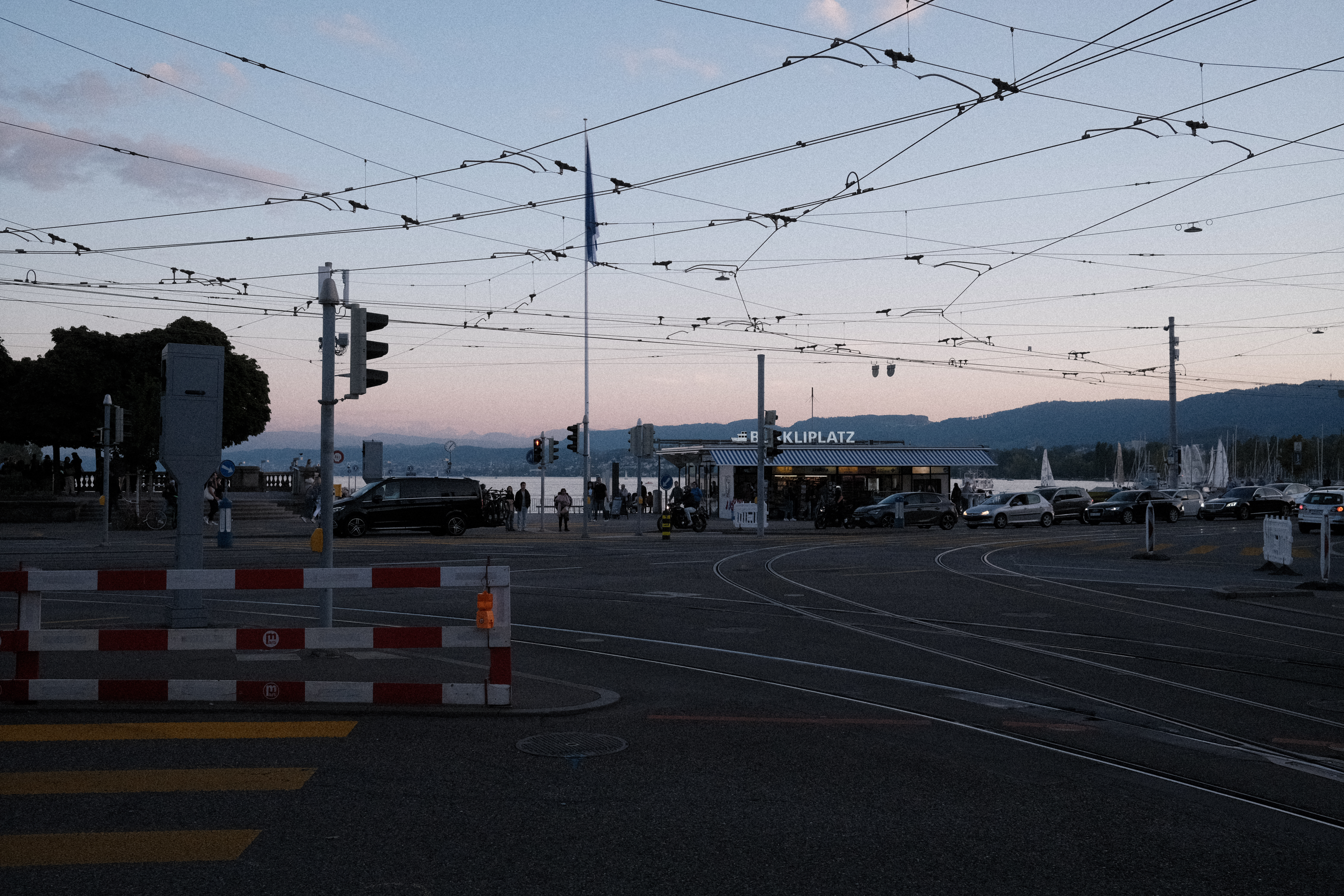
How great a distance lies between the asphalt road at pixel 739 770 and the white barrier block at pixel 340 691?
33 centimetres

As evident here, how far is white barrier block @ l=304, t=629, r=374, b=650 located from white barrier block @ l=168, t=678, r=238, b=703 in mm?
629

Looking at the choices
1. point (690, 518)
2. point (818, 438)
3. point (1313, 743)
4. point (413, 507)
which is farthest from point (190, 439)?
point (818, 438)

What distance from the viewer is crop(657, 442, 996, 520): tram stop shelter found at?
57562 mm

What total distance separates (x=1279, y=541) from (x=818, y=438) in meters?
46.4

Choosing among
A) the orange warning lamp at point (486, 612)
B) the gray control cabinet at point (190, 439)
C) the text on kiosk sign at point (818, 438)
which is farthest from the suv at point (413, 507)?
the text on kiosk sign at point (818, 438)

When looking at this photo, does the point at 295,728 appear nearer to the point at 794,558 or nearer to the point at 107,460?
the point at 794,558

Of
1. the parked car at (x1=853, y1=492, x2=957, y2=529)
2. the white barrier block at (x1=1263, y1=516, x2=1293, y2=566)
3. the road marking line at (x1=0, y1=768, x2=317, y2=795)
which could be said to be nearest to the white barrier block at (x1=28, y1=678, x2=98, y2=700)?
the road marking line at (x1=0, y1=768, x2=317, y2=795)

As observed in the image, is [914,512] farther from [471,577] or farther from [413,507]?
[471,577]

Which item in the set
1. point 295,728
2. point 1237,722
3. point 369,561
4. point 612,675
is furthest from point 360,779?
point 369,561

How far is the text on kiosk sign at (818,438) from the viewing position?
6625cm

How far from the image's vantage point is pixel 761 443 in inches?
1591

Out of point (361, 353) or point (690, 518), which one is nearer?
point (361, 353)

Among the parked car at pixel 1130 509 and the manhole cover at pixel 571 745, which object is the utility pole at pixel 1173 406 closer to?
the parked car at pixel 1130 509

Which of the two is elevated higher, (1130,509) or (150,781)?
(150,781)
